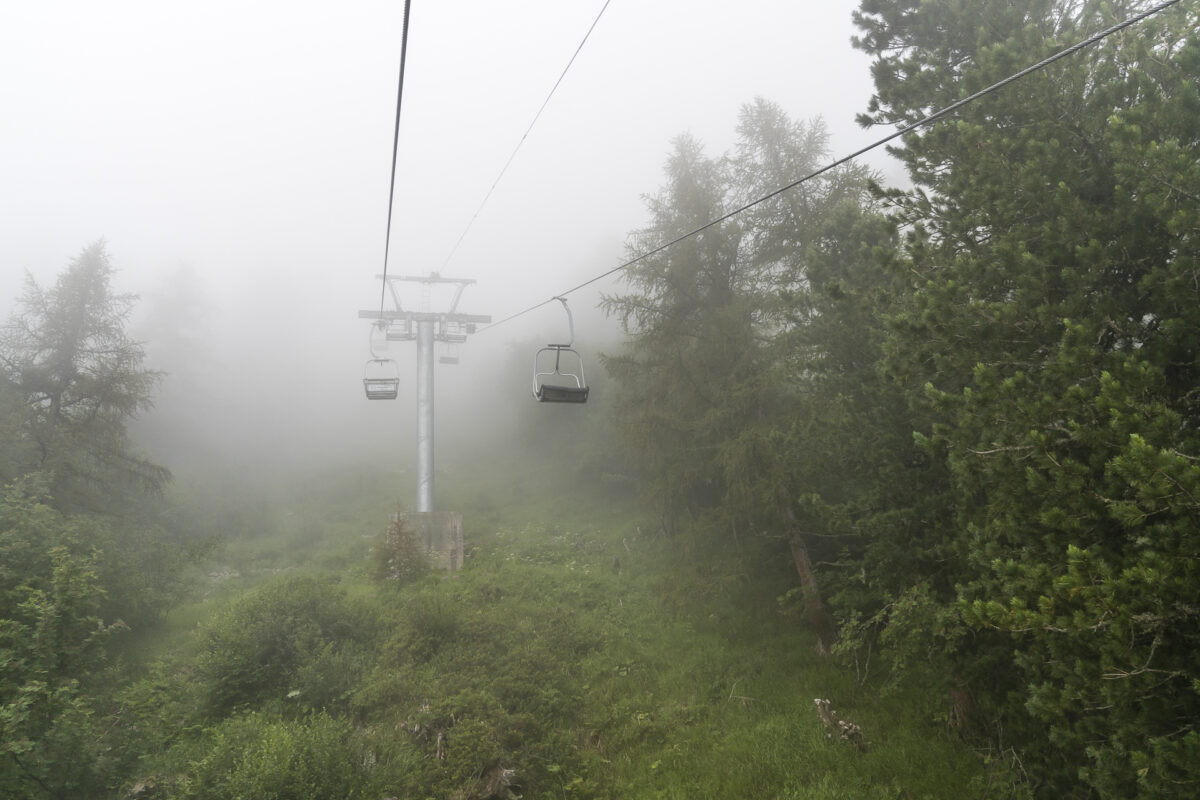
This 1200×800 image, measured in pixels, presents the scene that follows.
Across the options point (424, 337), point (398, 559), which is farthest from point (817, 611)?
point (424, 337)

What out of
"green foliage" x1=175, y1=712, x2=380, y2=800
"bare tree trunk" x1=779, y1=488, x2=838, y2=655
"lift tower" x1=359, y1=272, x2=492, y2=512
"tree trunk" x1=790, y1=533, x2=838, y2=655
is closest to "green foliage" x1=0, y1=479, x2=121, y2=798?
"green foliage" x1=175, y1=712, x2=380, y2=800

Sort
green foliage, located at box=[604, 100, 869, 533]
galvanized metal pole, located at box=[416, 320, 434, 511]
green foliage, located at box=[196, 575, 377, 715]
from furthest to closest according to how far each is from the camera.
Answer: galvanized metal pole, located at box=[416, 320, 434, 511]
green foliage, located at box=[604, 100, 869, 533]
green foliage, located at box=[196, 575, 377, 715]

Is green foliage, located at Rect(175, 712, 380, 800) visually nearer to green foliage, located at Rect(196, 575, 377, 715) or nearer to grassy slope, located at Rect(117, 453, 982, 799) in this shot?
grassy slope, located at Rect(117, 453, 982, 799)

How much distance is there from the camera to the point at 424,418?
66.0ft

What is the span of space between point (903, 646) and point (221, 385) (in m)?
51.6

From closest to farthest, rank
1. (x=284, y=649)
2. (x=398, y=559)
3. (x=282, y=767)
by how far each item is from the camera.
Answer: (x=282, y=767) → (x=284, y=649) → (x=398, y=559)

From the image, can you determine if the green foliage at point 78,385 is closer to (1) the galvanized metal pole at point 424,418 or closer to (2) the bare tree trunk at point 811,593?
(1) the galvanized metal pole at point 424,418

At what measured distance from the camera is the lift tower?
19344 mm

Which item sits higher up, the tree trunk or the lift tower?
the lift tower

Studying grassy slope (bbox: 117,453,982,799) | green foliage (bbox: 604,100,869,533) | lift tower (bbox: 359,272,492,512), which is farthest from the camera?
lift tower (bbox: 359,272,492,512)

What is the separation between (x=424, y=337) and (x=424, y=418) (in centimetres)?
319

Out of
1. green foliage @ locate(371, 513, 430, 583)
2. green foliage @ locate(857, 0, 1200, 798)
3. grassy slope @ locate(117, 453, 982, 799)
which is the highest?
green foliage @ locate(857, 0, 1200, 798)

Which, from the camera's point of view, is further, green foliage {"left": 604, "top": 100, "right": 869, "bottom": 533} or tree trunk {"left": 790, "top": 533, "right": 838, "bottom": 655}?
green foliage {"left": 604, "top": 100, "right": 869, "bottom": 533}

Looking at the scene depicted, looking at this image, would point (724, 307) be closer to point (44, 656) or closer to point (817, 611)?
point (817, 611)
